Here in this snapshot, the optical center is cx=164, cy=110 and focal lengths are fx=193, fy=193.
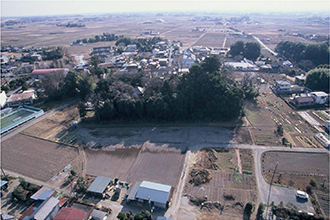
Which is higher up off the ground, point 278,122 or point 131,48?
point 131,48

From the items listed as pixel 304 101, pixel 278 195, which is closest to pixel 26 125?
pixel 278 195

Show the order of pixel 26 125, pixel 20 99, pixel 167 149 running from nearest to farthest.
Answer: pixel 167 149 < pixel 26 125 < pixel 20 99

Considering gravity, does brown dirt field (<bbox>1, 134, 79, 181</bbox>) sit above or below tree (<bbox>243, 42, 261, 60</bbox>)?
below

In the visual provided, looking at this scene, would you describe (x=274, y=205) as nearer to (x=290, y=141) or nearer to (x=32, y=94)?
(x=290, y=141)

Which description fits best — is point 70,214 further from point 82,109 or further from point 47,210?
point 82,109

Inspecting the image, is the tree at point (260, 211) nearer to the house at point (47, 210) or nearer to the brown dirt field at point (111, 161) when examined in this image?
the brown dirt field at point (111, 161)

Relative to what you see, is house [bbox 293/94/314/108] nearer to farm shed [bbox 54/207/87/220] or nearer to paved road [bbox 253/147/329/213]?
paved road [bbox 253/147/329/213]

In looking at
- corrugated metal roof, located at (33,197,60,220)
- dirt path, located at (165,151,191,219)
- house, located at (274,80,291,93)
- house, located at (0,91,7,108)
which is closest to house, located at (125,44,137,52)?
house, located at (0,91,7,108)
